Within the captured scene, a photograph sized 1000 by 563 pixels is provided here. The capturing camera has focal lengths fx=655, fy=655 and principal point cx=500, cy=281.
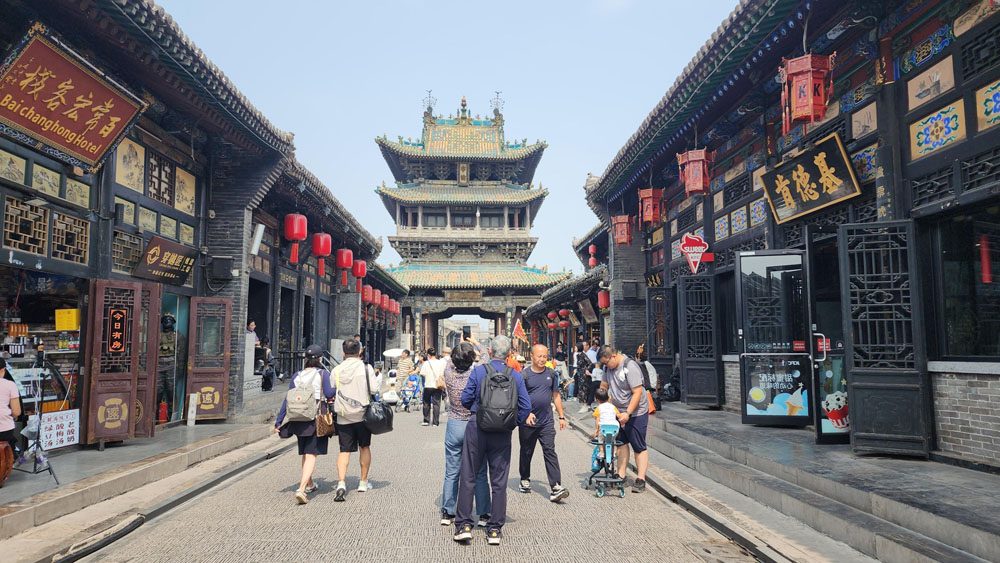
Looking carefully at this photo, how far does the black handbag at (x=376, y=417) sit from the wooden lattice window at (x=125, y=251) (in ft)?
16.6

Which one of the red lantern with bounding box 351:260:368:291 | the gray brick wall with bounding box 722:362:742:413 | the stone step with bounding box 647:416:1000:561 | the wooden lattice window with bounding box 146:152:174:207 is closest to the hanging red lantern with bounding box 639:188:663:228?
the gray brick wall with bounding box 722:362:742:413

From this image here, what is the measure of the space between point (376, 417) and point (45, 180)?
5.07m

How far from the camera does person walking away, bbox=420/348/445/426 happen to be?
12.9 metres

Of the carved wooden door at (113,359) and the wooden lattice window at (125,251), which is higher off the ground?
the wooden lattice window at (125,251)

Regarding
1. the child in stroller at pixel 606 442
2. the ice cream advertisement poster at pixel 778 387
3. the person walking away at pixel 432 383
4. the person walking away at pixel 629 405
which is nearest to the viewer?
the child in stroller at pixel 606 442

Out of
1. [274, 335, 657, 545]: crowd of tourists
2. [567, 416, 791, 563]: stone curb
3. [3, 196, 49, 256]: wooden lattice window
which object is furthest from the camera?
[3, 196, 49, 256]: wooden lattice window

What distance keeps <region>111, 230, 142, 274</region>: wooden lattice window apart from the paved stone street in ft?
13.2

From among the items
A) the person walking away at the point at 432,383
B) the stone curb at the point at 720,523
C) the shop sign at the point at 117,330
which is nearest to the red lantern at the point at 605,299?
the person walking away at the point at 432,383

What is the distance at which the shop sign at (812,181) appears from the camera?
8039 mm

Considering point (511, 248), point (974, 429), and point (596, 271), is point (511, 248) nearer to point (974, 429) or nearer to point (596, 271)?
point (596, 271)

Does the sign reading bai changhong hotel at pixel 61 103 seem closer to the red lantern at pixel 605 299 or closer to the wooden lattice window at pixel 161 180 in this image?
the wooden lattice window at pixel 161 180

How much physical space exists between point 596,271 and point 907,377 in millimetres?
12660

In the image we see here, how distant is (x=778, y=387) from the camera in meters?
9.38

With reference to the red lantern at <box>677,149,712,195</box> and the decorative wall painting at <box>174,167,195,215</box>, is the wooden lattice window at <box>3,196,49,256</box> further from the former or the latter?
the red lantern at <box>677,149,712,195</box>
